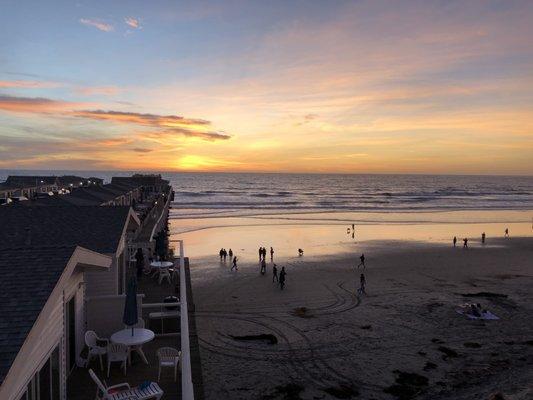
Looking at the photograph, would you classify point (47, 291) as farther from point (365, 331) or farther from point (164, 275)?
point (365, 331)

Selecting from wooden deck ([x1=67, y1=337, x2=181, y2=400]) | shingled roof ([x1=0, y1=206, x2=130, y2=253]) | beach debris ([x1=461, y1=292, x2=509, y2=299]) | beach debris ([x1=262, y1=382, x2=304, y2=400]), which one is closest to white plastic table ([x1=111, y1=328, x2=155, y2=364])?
wooden deck ([x1=67, y1=337, x2=181, y2=400])

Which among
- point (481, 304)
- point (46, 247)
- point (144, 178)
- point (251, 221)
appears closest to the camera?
point (46, 247)

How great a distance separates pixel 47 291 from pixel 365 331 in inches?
669

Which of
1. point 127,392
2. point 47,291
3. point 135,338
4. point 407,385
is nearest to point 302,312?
point 407,385

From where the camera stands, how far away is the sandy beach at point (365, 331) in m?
15.3

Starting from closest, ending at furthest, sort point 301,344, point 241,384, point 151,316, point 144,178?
point 151,316
point 241,384
point 301,344
point 144,178

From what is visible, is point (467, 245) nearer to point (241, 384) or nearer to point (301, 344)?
point (301, 344)

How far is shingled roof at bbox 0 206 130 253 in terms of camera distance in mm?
10259

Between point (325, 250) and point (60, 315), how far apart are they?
1366 inches

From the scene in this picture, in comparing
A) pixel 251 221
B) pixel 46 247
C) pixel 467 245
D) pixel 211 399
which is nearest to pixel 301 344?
pixel 211 399

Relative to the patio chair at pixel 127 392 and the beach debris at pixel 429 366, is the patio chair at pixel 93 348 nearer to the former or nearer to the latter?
the patio chair at pixel 127 392

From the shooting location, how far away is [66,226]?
39.1ft

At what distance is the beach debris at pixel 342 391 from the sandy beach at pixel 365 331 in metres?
0.03

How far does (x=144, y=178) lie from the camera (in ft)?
267
